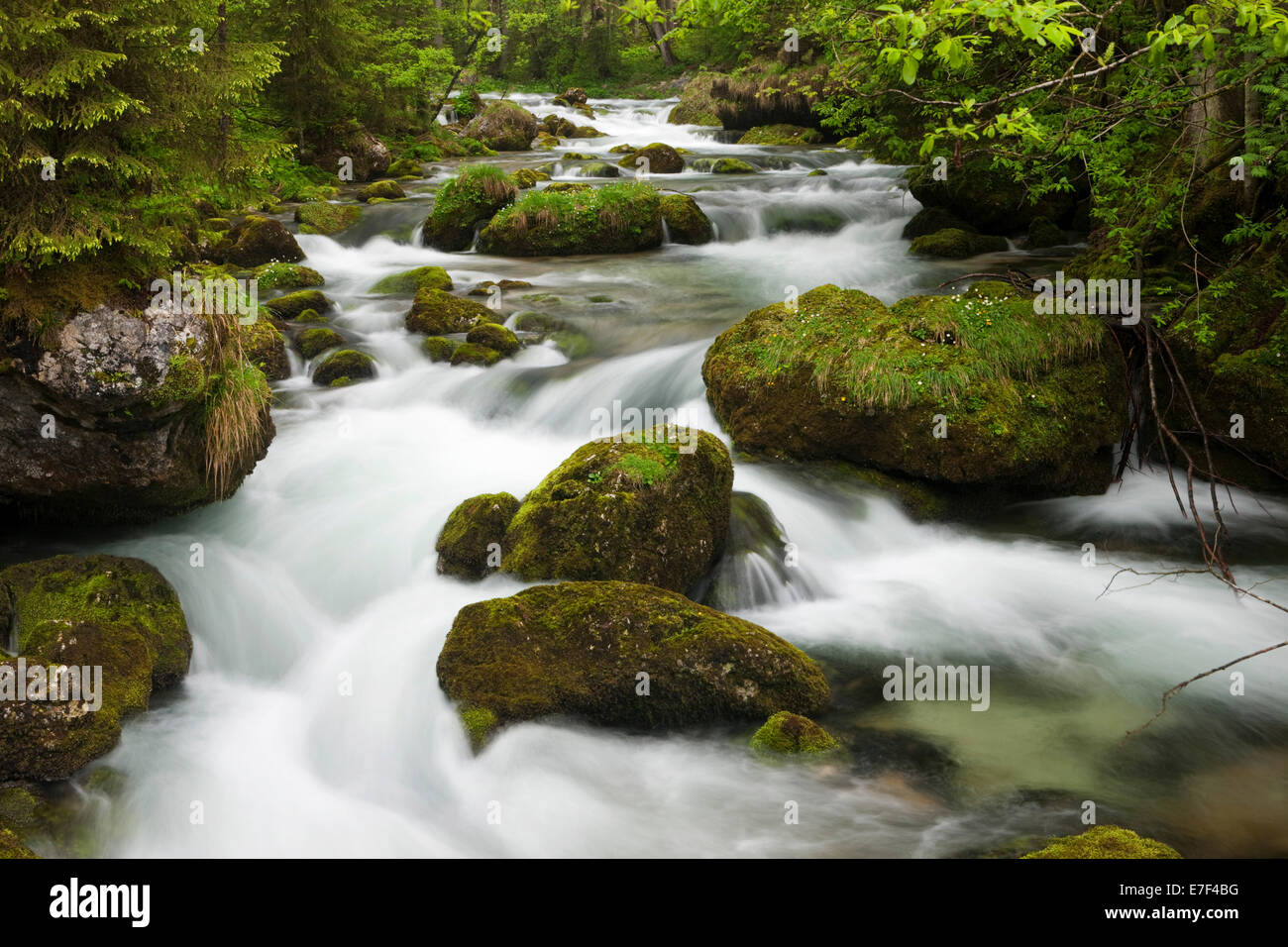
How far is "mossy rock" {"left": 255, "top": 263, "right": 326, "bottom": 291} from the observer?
14250 mm

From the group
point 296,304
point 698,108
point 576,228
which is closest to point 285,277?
point 296,304

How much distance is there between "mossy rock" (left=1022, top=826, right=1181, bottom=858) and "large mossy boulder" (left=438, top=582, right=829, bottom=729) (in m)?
1.85

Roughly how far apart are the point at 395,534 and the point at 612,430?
3030 mm

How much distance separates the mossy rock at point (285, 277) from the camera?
14.2 m

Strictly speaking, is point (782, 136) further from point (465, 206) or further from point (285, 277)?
point (285, 277)

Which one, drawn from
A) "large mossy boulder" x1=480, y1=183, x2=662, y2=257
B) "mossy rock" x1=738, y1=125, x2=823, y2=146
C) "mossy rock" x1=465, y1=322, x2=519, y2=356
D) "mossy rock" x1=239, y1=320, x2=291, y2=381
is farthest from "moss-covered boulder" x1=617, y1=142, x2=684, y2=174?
"mossy rock" x1=239, y1=320, x2=291, y2=381

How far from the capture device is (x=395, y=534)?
806 cm

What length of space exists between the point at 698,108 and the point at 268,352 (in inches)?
1012

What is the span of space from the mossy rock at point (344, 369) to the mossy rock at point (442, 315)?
4.47 ft

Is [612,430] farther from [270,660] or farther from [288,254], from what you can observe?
[288,254]

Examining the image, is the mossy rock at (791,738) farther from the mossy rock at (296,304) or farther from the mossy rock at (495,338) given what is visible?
the mossy rock at (296,304)

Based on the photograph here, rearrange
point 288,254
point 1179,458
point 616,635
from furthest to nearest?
point 288,254 < point 1179,458 < point 616,635
